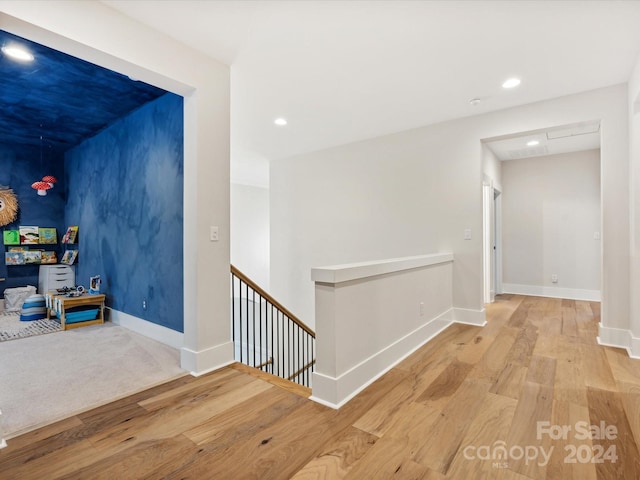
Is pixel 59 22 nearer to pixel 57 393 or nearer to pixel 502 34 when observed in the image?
pixel 57 393

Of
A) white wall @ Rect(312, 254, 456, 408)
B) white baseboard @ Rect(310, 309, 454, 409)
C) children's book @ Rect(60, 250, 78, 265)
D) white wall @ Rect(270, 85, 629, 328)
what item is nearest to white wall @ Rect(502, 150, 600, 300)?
white wall @ Rect(270, 85, 629, 328)

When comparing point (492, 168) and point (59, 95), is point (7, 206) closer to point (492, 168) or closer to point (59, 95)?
point (59, 95)

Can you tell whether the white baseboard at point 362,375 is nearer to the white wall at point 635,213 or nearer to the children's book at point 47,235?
the white wall at point 635,213

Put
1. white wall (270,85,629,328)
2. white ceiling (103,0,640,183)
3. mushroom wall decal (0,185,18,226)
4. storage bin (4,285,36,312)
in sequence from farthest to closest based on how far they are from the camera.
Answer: mushroom wall decal (0,185,18,226) < storage bin (4,285,36,312) < white wall (270,85,629,328) < white ceiling (103,0,640,183)

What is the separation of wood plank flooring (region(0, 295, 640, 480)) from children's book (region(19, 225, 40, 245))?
443 cm

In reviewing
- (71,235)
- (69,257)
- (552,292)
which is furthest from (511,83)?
(69,257)

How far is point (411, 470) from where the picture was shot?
1476 millimetres

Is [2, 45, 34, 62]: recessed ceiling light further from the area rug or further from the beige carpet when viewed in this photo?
the area rug

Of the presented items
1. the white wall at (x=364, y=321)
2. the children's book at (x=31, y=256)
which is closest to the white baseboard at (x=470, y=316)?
the white wall at (x=364, y=321)

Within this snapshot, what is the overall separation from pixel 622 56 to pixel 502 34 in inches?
48.2

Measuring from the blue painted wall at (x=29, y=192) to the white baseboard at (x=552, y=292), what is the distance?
8228 mm

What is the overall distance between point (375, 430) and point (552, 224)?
5.90 metres

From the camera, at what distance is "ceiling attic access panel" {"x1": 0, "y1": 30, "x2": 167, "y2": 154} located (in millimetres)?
2693

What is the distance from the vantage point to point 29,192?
5.03 metres
